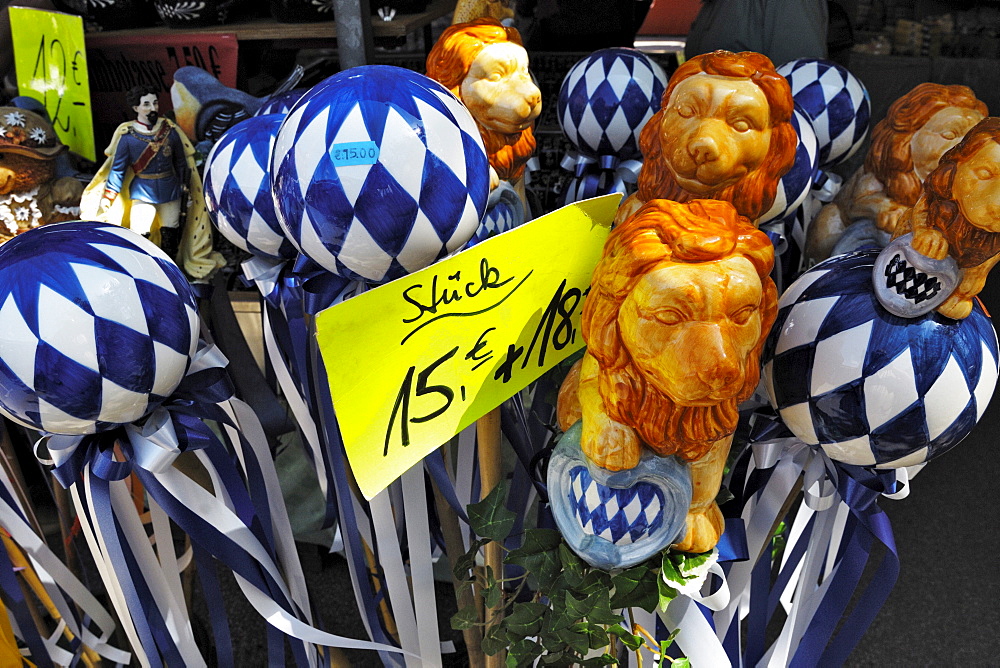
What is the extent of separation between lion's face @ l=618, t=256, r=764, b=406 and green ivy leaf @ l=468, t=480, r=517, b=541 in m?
0.28

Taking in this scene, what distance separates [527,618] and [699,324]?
39cm

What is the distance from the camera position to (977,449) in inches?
71.6

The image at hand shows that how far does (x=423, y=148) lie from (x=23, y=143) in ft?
2.54

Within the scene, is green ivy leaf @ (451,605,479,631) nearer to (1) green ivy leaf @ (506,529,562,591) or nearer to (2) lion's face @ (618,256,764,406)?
(1) green ivy leaf @ (506,529,562,591)

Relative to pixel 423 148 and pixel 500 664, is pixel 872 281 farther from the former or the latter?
pixel 500 664

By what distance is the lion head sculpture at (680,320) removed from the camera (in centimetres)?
50

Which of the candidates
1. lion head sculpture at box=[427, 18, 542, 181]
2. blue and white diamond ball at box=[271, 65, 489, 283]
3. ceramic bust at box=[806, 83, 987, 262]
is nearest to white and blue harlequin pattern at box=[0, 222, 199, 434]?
blue and white diamond ball at box=[271, 65, 489, 283]

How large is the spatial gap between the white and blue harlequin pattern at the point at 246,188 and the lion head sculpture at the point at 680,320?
16.2 inches

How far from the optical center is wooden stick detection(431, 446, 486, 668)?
0.86m

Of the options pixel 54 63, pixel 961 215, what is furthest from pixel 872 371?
pixel 54 63

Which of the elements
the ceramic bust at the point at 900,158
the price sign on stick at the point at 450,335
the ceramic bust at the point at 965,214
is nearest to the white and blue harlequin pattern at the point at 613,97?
the ceramic bust at the point at 900,158

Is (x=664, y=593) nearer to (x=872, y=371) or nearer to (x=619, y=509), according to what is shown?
(x=619, y=509)

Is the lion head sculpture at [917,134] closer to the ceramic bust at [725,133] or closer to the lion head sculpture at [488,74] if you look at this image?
the ceramic bust at [725,133]

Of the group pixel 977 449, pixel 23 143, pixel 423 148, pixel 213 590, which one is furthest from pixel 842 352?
pixel 977 449
